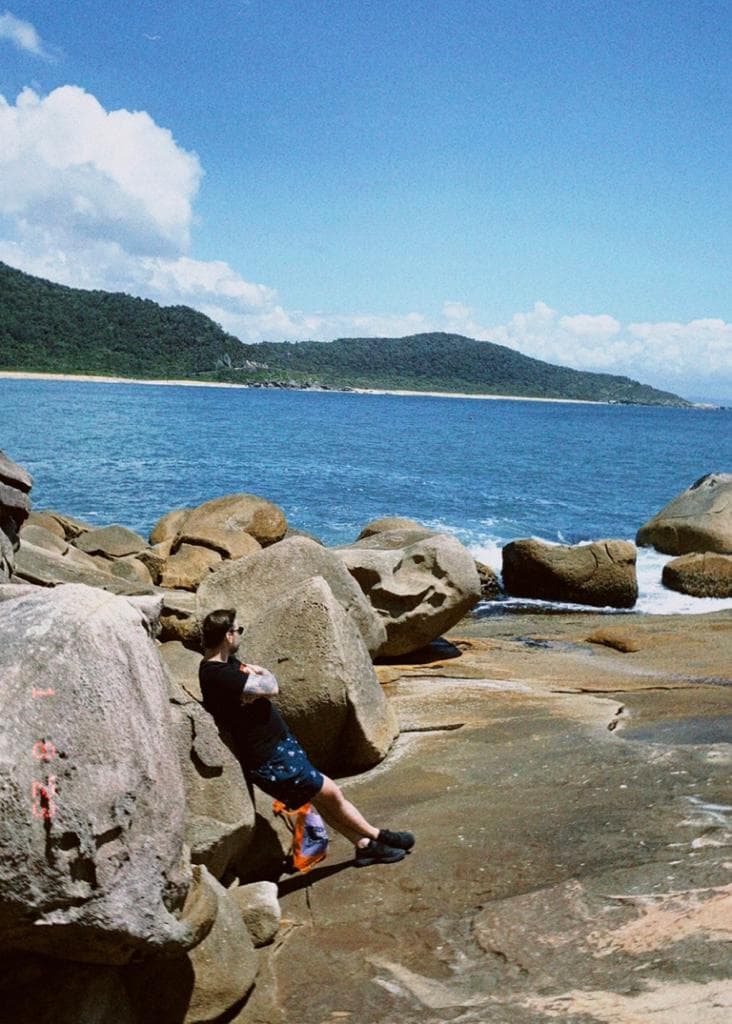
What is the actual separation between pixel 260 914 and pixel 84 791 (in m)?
1.65

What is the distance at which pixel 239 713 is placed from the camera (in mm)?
6375

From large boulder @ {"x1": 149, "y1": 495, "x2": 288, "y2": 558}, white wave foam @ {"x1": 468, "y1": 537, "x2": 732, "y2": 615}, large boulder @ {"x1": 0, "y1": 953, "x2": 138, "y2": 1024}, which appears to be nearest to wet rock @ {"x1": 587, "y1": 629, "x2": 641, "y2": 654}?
white wave foam @ {"x1": 468, "y1": 537, "x2": 732, "y2": 615}

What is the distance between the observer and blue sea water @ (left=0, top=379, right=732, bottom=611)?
34.8 m

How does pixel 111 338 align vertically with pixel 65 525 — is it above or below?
above

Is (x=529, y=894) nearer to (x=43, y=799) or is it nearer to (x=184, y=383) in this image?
(x=43, y=799)

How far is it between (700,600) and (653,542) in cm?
592

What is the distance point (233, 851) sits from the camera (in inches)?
237

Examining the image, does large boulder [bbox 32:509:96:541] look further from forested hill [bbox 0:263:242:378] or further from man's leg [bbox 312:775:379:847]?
forested hill [bbox 0:263:242:378]

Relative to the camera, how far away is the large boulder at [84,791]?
4.16 meters

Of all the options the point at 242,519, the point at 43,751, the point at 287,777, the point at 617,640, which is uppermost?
the point at 43,751

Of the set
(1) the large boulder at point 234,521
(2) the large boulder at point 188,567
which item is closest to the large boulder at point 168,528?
(1) the large boulder at point 234,521

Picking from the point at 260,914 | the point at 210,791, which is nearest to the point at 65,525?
the point at 210,791

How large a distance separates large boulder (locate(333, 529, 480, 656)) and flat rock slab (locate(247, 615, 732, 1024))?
401 cm

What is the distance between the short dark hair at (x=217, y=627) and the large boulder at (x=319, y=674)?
5.67ft
